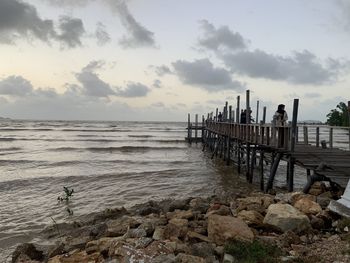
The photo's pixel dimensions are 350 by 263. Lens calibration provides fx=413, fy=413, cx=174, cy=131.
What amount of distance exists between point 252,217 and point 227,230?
1166 millimetres

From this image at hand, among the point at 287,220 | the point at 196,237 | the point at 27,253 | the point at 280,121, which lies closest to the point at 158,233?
the point at 196,237

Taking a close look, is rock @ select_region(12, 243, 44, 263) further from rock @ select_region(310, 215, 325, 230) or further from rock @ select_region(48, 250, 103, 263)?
rock @ select_region(310, 215, 325, 230)

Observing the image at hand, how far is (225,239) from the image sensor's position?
723 centimetres

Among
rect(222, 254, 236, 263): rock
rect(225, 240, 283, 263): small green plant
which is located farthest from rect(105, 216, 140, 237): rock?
rect(222, 254, 236, 263): rock

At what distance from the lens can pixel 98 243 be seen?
7.80 metres

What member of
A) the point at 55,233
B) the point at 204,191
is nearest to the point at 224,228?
the point at 55,233

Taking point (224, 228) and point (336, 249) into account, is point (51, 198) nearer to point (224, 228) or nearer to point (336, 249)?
point (224, 228)

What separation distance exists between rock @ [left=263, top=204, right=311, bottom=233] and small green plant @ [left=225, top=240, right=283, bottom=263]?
1.27m

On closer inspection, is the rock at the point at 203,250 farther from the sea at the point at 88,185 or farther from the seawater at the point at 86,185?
the seawater at the point at 86,185

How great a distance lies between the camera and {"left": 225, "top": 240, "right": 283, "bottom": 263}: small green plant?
6.27 metres

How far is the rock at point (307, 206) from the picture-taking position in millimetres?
8695

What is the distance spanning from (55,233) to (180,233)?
493 centimetres

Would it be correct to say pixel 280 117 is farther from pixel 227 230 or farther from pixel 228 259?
pixel 228 259

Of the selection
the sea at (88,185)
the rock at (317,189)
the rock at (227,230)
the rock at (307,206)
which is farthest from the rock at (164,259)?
the rock at (317,189)
